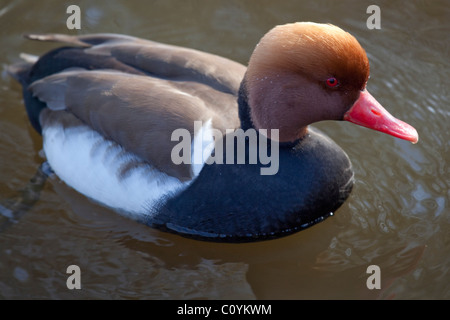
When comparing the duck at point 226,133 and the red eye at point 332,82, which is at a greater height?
the red eye at point 332,82

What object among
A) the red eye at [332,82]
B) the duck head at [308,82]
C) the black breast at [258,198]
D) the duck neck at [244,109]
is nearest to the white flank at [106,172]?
the black breast at [258,198]

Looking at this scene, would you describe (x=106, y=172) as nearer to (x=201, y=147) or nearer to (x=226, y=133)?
(x=201, y=147)

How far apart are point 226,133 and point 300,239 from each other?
2.92 ft

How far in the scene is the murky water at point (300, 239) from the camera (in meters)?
3.93

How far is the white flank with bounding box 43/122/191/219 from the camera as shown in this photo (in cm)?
401

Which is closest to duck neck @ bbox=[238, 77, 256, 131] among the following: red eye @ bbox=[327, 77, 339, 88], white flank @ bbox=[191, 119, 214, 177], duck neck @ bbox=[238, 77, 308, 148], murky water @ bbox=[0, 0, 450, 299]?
duck neck @ bbox=[238, 77, 308, 148]

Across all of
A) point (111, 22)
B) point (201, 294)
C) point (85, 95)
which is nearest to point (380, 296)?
point (201, 294)

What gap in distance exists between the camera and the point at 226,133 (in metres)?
3.94

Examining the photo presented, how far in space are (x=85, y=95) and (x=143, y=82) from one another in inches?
15.8

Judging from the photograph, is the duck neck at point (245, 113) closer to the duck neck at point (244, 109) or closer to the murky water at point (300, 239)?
the duck neck at point (244, 109)

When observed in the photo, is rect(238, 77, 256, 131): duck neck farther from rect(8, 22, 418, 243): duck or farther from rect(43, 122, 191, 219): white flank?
rect(43, 122, 191, 219): white flank

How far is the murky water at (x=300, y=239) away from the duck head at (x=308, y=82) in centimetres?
74

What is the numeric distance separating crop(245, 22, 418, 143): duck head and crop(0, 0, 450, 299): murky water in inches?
29.3

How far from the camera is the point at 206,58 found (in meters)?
4.41
